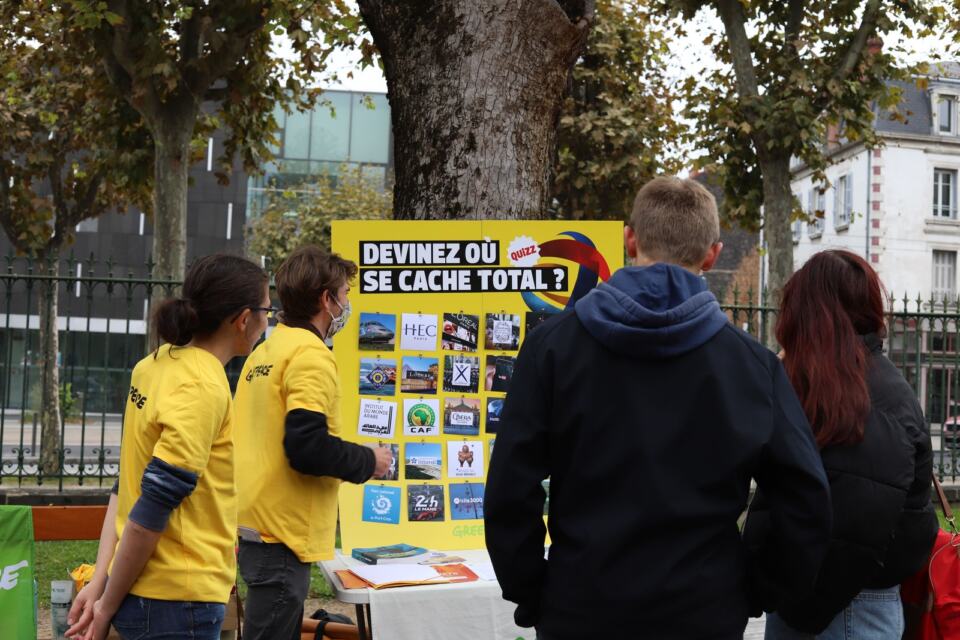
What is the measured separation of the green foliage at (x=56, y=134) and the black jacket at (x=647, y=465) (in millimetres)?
10251

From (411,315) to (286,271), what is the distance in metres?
0.88

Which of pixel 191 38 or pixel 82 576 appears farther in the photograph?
pixel 191 38

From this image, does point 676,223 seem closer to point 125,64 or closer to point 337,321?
point 337,321

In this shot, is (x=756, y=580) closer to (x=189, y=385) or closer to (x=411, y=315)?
(x=189, y=385)

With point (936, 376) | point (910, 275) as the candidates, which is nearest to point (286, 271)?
point (936, 376)

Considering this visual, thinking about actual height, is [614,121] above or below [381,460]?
above

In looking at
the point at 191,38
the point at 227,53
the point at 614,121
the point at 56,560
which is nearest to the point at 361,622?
the point at 56,560

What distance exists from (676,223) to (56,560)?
305 inches

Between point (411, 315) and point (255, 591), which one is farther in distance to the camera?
point (411, 315)

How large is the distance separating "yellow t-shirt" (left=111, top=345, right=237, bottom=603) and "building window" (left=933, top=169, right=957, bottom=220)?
46.5 meters

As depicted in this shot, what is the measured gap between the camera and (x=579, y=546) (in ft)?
7.25

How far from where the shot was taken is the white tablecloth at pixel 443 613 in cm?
347

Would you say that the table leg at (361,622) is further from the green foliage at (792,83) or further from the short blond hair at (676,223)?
the green foliage at (792,83)

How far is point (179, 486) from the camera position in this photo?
2.56m
